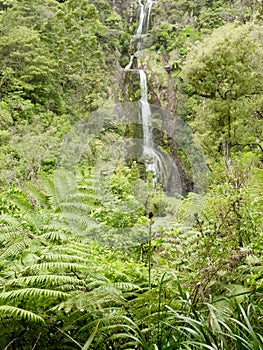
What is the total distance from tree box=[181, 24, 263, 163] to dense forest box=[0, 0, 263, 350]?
4 cm

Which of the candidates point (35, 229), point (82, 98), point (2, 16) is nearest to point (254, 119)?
point (82, 98)

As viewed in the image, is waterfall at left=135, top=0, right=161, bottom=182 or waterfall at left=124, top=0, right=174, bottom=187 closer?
waterfall at left=124, top=0, right=174, bottom=187

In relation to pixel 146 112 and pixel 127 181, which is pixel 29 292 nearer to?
pixel 127 181

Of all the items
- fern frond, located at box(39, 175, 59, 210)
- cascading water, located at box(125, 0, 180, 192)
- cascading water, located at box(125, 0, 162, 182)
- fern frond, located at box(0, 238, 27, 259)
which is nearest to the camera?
fern frond, located at box(0, 238, 27, 259)

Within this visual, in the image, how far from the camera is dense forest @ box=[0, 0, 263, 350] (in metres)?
1.16

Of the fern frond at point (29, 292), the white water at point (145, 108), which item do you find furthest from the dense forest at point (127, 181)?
the white water at point (145, 108)

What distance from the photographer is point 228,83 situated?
9734mm

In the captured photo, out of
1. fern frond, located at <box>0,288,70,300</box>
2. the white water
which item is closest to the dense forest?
fern frond, located at <box>0,288,70,300</box>

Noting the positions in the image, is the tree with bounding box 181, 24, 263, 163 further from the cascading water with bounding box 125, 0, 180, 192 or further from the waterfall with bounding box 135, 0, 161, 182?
the waterfall with bounding box 135, 0, 161, 182

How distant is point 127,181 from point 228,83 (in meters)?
6.59

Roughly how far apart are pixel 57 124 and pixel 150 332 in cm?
1325

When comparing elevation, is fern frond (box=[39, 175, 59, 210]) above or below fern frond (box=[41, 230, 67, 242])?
above

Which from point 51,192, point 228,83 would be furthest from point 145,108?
point 51,192

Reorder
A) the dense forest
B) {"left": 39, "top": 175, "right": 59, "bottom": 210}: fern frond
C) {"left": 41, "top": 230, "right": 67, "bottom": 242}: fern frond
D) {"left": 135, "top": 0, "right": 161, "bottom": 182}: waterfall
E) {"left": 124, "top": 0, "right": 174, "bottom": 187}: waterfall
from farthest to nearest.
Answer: {"left": 135, "top": 0, "right": 161, "bottom": 182}: waterfall
{"left": 124, "top": 0, "right": 174, "bottom": 187}: waterfall
{"left": 39, "top": 175, "right": 59, "bottom": 210}: fern frond
{"left": 41, "top": 230, "right": 67, "bottom": 242}: fern frond
the dense forest
